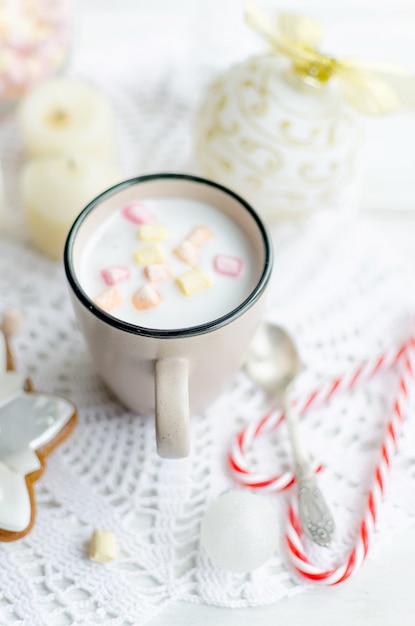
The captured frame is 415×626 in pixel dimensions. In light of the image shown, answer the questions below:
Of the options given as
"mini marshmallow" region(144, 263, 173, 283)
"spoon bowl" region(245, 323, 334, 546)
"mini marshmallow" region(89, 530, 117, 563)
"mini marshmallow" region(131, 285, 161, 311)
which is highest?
"mini marshmallow" region(144, 263, 173, 283)

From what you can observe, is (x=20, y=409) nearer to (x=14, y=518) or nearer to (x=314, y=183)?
(x=14, y=518)

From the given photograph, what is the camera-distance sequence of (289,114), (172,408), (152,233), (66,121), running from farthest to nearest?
(66,121), (289,114), (152,233), (172,408)

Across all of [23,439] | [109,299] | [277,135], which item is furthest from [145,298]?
[277,135]

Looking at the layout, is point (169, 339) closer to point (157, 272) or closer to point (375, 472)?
point (157, 272)

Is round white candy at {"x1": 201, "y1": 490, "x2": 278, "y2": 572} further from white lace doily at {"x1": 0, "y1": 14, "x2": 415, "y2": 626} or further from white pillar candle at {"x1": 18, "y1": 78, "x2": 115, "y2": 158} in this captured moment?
white pillar candle at {"x1": 18, "y1": 78, "x2": 115, "y2": 158}

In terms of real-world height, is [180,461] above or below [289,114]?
below

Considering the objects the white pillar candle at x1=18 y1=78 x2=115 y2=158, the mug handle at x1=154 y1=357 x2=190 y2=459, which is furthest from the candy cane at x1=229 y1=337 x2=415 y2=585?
the white pillar candle at x1=18 y1=78 x2=115 y2=158

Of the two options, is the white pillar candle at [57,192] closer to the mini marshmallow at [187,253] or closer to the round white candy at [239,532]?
the mini marshmallow at [187,253]
